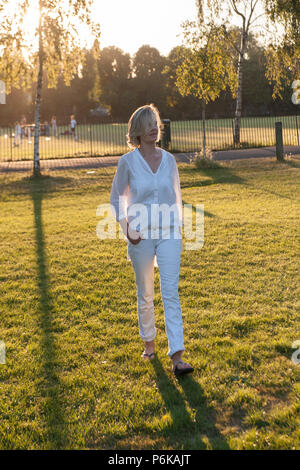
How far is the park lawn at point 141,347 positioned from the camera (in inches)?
122

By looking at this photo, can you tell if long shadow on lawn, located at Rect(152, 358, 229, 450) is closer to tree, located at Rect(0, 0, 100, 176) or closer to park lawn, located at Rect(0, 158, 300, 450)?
park lawn, located at Rect(0, 158, 300, 450)

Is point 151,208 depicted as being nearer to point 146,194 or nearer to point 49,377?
point 146,194

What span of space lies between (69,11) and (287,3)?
346 inches

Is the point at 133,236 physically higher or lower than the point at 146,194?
lower

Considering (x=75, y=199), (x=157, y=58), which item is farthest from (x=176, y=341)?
(x=157, y=58)

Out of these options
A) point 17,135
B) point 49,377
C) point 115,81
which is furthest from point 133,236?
point 115,81

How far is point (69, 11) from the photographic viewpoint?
1488 centimetres

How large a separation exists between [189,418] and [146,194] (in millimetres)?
1631

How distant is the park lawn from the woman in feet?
1.42

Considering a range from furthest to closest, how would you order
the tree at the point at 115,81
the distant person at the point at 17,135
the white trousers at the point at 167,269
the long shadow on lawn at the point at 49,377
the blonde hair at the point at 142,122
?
the tree at the point at 115,81
the distant person at the point at 17,135
the white trousers at the point at 167,269
the blonde hair at the point at 142,122
the long shadow on lawn at the point at 49,377

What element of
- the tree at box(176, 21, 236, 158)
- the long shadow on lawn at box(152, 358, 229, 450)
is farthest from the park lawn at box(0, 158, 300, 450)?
the tree at box(176, 21, 236, 158)

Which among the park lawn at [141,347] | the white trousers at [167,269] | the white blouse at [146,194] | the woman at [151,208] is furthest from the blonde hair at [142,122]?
the park lawn at [141,347]

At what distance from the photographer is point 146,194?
365 cm

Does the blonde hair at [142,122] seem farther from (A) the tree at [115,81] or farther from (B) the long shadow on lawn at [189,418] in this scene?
(A) the tree at [115,81]
